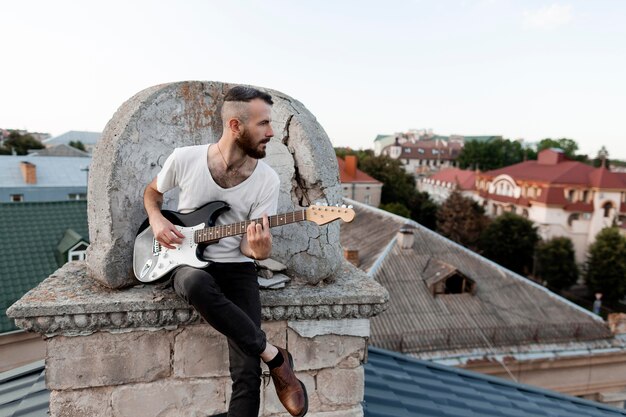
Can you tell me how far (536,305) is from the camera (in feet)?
41.0

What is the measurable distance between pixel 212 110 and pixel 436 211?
38.2 m

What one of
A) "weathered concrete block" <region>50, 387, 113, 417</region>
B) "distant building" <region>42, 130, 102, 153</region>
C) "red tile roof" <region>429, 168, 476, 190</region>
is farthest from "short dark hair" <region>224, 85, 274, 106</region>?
"distant building" <region>42, 130, 102, 153</region>

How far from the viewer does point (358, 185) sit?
129ft

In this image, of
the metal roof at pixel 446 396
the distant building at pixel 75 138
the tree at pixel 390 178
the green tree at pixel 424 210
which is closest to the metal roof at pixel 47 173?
the metal roof at pixel 446 396

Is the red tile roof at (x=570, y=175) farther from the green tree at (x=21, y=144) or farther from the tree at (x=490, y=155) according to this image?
the green tree at (x=21, y=144)

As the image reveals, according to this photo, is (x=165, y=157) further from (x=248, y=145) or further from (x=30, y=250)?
(x=30, y=250)

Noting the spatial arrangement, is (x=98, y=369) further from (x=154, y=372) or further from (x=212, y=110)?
(x=212, y=110)

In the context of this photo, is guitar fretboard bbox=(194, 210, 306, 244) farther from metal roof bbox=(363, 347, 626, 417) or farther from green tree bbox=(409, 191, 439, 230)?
green tree bbox=(409, 191, 439, 230)

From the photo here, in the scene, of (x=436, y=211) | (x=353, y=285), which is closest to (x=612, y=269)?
(x=436, y=211)

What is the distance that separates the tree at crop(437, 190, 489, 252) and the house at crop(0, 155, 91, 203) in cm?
2274

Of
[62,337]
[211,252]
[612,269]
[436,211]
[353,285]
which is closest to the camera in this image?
[62,337]

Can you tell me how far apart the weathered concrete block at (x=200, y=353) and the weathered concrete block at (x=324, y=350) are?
32 cm

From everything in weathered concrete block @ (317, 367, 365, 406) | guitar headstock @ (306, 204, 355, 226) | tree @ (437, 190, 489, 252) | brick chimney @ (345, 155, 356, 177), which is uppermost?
→ guitar headstock @ (306, 204, 355, 226)

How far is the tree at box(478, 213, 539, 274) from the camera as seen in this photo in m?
29.4
